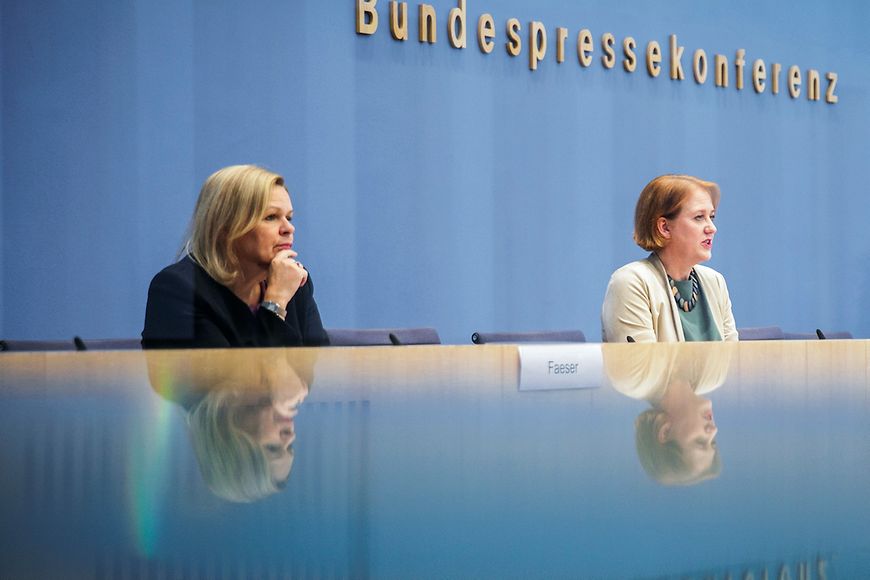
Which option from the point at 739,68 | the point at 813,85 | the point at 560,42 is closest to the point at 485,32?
the point at 560,42

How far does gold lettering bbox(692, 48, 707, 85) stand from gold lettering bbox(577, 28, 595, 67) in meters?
0.78

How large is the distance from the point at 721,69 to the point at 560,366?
5216 mm

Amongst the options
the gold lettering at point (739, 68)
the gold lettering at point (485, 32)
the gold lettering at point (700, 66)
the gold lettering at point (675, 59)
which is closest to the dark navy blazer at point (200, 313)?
the gold lettering at point (485, 32)

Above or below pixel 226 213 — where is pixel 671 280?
below

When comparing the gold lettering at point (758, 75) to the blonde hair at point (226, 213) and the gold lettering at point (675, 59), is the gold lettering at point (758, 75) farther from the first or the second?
the blonde hair at point (226, 213)

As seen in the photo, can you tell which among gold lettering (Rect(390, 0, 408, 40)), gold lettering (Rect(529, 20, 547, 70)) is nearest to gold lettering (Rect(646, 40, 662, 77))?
gold lettering (Rect(529, 20, 547, 70))

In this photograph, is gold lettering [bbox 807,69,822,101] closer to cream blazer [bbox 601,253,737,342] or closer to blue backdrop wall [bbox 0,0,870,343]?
blue backdrop wall [bbox 0,0,870,343]

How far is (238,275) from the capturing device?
6.18 ft

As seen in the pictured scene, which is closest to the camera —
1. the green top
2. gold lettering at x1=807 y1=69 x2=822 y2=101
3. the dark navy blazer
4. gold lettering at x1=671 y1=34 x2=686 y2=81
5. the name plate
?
the name plate

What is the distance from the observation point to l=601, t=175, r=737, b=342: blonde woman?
218cm

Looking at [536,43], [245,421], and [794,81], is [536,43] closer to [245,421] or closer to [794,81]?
[794,81]

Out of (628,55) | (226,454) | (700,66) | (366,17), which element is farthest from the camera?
(700,66)

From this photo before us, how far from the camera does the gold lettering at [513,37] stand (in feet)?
15.7

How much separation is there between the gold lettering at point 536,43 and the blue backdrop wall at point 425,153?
0.04 meters
